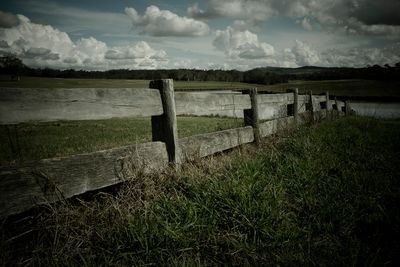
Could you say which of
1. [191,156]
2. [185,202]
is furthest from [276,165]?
[185,202]

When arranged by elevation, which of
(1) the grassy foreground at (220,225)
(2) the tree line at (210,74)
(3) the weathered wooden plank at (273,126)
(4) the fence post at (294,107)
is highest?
(2) the tree line at (210,74)

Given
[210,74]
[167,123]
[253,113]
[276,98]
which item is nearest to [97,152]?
[167,123]

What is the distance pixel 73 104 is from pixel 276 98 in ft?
18.0

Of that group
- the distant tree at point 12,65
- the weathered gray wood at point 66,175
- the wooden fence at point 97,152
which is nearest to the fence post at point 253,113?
the wooden fence at point 97,152

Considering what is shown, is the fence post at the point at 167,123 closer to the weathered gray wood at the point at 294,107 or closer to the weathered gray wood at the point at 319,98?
the weathered gray wood at the point at 294,107

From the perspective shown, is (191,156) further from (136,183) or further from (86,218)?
(86,218)

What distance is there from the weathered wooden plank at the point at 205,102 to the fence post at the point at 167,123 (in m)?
0.21

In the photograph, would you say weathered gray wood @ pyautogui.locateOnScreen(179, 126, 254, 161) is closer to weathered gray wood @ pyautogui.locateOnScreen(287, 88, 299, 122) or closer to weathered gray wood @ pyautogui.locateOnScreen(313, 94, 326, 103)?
weathered gray wood @ pyautogui.locateOnScreen(287, 88, 299, 122)

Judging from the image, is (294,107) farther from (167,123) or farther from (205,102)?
(167,123)

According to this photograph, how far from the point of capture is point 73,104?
250cm

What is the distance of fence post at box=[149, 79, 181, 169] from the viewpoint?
337 centimetres

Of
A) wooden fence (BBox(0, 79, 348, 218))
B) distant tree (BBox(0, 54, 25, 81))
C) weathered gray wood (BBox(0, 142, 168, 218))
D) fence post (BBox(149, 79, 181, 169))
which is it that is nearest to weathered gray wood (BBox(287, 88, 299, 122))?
wooden fence (BBox(0, 79, 348, 218))

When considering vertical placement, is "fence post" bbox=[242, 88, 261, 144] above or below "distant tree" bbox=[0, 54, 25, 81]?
below

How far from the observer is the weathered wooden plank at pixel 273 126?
19.2 feet
